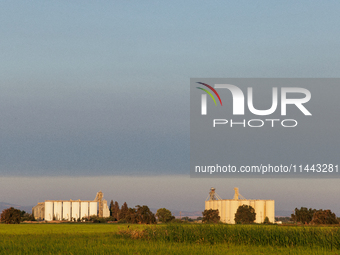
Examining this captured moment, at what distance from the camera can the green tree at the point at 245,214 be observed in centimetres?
12612

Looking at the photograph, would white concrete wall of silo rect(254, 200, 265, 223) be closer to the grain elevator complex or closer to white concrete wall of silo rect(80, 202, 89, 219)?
the grain elevator complex

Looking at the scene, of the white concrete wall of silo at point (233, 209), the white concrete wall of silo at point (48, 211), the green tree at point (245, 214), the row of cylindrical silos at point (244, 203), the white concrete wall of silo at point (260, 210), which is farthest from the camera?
the white concrete wall of silo at point (48, 211)

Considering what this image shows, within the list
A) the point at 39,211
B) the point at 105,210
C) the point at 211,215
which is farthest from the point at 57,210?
the point at 211,215

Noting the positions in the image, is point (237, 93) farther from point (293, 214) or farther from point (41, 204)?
point (41, 204)

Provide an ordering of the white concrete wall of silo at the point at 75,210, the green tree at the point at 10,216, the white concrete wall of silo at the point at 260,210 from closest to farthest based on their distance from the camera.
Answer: the green tree at the point at 10,216 < the white concrete wall of silo at the point at 260,210 < the white concrete wall of silo at the point at 75,210

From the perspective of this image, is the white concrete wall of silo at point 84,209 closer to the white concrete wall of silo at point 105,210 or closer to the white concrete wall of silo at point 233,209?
the white concrete wall of silo at point 105,210

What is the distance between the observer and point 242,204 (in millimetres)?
133000

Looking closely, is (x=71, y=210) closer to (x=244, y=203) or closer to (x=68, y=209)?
(x=68, y=209)

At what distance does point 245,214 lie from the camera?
4995 inches

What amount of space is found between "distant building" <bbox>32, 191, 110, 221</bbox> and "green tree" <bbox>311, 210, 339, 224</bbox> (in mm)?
70987

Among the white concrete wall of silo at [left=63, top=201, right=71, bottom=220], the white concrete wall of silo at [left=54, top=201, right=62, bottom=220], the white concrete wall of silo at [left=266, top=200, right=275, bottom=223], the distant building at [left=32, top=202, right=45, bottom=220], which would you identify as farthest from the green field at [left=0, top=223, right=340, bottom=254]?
the distant building at [left=32, top=202, right=45, bottom=220]

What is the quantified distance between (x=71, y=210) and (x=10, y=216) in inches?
1724

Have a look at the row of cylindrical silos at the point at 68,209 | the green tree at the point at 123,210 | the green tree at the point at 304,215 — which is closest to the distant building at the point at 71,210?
the row of cylindrical silos at the point at 68,209

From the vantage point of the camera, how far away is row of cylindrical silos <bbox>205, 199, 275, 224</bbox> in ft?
429
